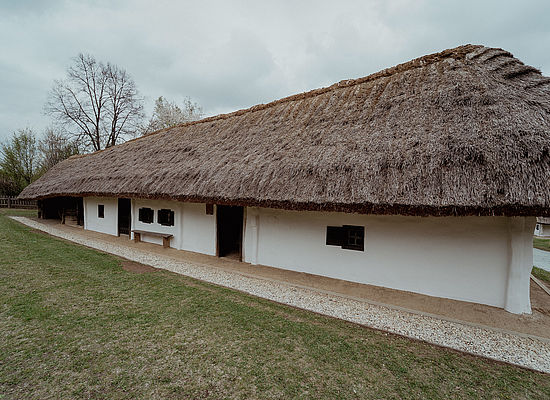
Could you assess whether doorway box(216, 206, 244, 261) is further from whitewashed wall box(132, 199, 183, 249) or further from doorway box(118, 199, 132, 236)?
doorway box(118, 199, 132, 236)

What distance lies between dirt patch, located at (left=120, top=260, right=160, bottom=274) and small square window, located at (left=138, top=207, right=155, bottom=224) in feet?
9.48

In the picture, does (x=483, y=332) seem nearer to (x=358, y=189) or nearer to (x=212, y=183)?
(x=358, y=189)

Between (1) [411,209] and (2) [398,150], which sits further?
(2) [398,150]

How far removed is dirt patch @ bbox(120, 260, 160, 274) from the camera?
6.04 metres

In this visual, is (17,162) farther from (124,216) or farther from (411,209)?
(411,209)

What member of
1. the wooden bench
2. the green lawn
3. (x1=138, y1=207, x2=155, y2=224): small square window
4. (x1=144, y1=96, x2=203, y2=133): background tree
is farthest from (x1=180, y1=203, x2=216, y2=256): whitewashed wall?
(x1=144, y1=96, x2=203, y2=133): background tree

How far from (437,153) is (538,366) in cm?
312

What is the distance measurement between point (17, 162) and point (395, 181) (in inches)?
1228

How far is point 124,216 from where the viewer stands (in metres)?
10.5

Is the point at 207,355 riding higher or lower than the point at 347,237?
lower

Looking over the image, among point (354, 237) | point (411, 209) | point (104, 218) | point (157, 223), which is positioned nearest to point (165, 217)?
point (157, 223)

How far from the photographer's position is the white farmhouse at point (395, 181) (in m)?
4.01

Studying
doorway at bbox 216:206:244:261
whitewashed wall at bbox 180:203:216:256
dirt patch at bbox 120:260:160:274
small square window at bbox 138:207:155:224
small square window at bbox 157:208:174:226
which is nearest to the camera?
dirt patch at bbox 120:260:160:274

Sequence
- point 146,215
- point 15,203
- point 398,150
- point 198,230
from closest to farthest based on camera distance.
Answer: point 398,150
point 198,230
point 146,215
point 15,203
